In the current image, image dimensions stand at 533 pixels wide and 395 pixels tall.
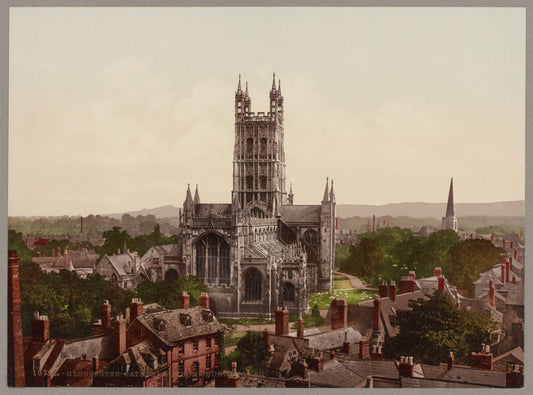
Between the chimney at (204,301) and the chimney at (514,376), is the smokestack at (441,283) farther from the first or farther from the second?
the chimney at (204,301)

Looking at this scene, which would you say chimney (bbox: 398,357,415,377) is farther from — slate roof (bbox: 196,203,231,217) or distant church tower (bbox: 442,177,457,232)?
slate roof (bbox: 196,203,231,217)

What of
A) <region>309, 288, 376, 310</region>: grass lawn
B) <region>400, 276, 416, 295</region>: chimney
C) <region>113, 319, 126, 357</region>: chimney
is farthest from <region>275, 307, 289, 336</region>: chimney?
<region>113, 319, 126, 357</region>: chimney

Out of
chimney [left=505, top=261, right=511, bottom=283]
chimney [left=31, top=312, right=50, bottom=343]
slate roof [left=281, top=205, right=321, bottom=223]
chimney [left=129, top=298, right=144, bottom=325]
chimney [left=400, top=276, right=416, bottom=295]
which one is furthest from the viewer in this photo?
slate roof [left=281, top=205, right=321, bottom=223]

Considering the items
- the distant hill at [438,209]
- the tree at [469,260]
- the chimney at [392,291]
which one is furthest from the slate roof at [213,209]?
the tree at [469,260]

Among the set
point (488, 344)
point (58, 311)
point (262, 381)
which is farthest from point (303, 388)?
point (58, 311)

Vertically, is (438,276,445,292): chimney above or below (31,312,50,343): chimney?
above

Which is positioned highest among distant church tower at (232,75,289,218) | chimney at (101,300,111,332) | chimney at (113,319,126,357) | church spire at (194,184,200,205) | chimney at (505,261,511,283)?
distant church tower at (232,75,289,218)

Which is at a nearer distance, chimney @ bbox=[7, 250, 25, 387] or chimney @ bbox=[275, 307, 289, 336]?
chimney @ bbox=[7, 250, 25, 387]

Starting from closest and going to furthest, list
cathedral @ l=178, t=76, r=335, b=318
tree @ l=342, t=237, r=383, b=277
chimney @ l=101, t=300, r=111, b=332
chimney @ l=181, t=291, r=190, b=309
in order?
1. chimney @ l=101, t=300, r=111, b=332
2. chimney @ l=181, t=291, r=190, b=309
3. tree @ l=342, t=237, r=383, b=277
4. cathedral @ l=178, t=76, r=335, b=318
